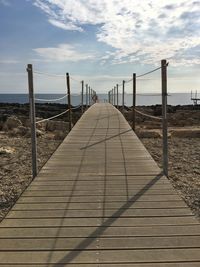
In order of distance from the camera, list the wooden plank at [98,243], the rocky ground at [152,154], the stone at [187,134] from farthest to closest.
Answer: the stone at [187,134] → the rocky ground at [152,154] → the wooden plank at [98,243]

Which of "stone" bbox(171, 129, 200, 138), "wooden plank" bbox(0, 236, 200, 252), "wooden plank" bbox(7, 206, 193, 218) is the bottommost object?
"stone" bbox(171, 129, 200, 138)

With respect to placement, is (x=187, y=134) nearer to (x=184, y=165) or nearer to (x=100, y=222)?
(x=184, y=165)

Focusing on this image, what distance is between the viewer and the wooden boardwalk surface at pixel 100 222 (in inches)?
105

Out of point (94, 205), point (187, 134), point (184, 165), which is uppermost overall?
point (94, 205)

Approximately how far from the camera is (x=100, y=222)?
3283 millimetres

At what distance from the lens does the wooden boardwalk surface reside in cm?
267

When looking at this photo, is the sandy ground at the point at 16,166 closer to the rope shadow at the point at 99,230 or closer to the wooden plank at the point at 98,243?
the rope shadow at the point at 99,230

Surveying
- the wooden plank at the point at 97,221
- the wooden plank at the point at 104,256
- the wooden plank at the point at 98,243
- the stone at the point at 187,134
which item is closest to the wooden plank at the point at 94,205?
the wooden plank at the point at 97,221

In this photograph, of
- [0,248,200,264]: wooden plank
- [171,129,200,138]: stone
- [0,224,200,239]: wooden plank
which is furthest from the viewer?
[171,129,200,138]: stone

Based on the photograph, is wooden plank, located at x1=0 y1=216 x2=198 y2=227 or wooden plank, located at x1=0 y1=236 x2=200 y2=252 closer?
wooden plank, located at x1=0 y1=236 x2=200 y2=252

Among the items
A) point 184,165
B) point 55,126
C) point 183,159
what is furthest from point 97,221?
point 55,126

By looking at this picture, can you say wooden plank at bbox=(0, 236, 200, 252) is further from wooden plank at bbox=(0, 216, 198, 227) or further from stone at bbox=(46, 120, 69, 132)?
stone at bbox=(46, 120, 69, 132)

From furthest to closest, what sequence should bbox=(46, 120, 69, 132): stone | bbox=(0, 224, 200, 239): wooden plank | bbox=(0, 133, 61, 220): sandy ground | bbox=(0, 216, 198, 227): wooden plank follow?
bbox=(46, 120, 69, 132): stone → bbox=(0, 133, 61, 220): sandy ground → bbox=(0, 216, 198, 227): wooden plank → bbox=(0, 224, 200, 239): wooden plank

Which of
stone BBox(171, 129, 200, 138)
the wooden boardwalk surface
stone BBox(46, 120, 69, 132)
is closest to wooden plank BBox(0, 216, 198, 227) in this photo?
the wooden boardwalk surface
